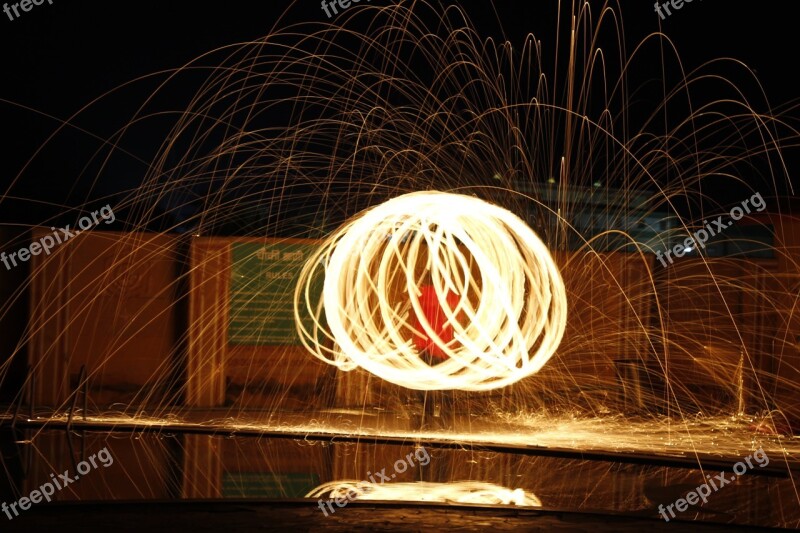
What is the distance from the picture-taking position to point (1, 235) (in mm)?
14188

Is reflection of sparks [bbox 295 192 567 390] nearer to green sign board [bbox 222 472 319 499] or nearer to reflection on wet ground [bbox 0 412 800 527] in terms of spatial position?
reflection on wet ground [bbox 0 412 800 527]

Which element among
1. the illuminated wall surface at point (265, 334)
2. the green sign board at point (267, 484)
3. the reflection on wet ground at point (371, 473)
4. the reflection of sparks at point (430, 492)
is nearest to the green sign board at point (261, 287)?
the illuminated wall surface at point (265, 334)

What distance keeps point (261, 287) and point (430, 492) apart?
6473 mm

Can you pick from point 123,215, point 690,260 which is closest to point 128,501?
point 690,260

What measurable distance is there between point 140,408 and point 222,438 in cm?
263

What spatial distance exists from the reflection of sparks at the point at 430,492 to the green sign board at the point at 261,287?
5762 millimetres

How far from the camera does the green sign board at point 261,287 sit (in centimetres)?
1384

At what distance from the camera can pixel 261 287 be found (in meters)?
13.9

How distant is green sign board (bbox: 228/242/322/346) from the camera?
45.4 ft

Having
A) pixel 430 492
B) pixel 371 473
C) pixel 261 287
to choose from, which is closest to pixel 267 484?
pixel 371 473

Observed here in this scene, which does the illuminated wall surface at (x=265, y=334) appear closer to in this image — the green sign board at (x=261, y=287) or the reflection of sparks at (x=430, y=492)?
the green sign board at (x=261, y=287)

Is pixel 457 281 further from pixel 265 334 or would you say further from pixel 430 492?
pixel 265 334

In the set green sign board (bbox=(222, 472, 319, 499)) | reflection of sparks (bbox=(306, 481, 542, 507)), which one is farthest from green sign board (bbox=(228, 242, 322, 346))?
reflection of sparks (bbox=(306, 481, 542, 507))

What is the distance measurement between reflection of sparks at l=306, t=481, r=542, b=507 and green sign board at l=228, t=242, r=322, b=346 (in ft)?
18.9
